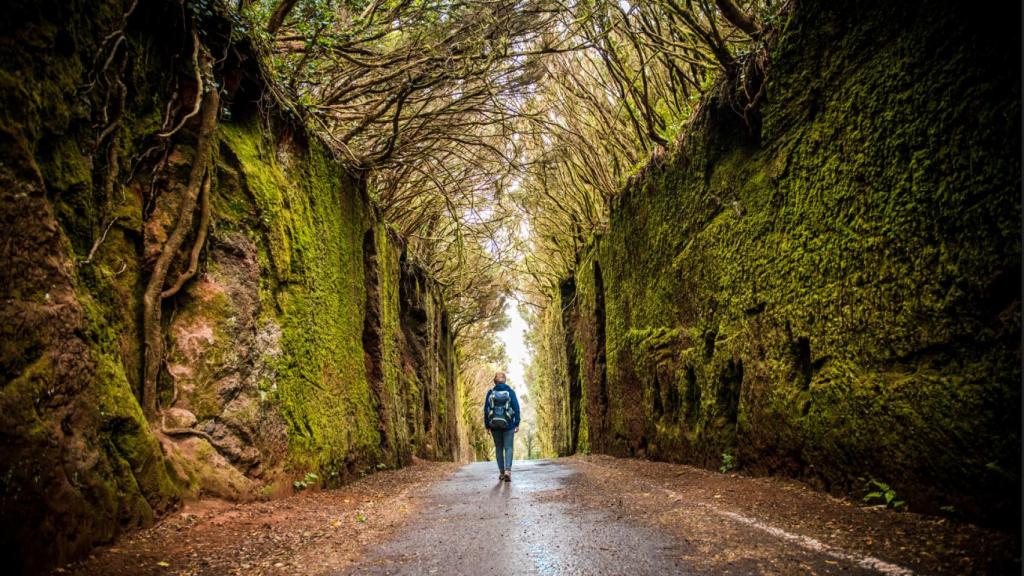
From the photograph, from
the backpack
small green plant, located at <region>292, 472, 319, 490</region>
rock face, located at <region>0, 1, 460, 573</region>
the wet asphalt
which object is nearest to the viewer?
rock face, located at <region>0, 1, 460, 573</region>

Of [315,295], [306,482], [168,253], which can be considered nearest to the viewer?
[168,253]

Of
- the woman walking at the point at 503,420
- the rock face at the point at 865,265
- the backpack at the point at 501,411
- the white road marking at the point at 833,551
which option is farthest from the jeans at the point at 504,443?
the white road marking at the point at 833,551

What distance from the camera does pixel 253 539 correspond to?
411 centimetres

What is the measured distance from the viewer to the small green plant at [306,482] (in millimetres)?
6219

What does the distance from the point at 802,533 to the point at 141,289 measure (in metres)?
5.52

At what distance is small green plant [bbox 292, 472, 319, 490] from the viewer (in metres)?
6.22

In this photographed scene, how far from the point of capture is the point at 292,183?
7.28 m

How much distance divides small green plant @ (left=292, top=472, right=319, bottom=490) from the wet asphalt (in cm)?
149

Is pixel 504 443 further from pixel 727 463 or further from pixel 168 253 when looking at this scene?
pixel 168 253

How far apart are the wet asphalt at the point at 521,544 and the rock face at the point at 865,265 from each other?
1902 mm

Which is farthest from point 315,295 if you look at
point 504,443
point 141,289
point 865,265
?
point 865,265

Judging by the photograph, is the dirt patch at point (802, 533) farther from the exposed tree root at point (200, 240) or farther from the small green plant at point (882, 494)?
the exposed tree root at point (200, 240)

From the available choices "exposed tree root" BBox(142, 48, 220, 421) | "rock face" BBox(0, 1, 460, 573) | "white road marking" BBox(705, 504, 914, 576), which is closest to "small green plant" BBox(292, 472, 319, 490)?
"rock face" BBox(0, 1, 460, 573)

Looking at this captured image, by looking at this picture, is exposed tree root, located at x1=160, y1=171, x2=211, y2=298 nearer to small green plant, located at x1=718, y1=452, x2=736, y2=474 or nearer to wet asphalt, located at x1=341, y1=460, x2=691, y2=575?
wet asphalt, located at x1=341, y1=460, x2=691, y2=575
